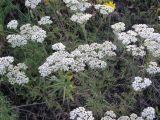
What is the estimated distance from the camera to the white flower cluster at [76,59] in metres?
4.46

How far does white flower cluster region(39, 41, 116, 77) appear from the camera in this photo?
A: 4457 mm

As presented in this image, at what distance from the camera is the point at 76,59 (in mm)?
4598

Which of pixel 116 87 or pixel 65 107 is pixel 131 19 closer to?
pixel 116 87

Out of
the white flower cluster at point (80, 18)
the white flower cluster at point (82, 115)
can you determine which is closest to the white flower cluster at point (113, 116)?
the white flower cluster at point (82, 115)

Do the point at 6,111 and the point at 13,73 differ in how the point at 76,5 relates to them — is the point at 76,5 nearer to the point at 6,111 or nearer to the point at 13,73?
the point at 13,73

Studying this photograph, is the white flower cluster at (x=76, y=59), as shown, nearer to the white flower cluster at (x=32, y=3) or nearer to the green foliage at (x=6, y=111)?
the green foliage at (x=6, y=111)

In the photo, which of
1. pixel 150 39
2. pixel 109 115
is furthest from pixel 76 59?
pixel 150 39

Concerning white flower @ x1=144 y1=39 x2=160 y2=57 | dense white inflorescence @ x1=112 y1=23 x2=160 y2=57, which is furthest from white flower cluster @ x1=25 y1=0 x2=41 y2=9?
white flower @ x1=144 y1=39 x2=160 y2=57

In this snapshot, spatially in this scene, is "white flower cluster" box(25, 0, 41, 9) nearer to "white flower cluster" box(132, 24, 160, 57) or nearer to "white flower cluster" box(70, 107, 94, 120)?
"white flower cluster" box(132, 24, 160, 57)

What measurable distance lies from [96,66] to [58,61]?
41cm

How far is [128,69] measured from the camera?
530 cm

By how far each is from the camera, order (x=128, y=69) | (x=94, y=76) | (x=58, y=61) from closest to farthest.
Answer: (x=58, y=61) → (x=94, y=76) → (x=128, y=69)

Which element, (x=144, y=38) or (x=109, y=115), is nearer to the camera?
(x=109, y=115)

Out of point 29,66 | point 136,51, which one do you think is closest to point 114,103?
point 136,51
